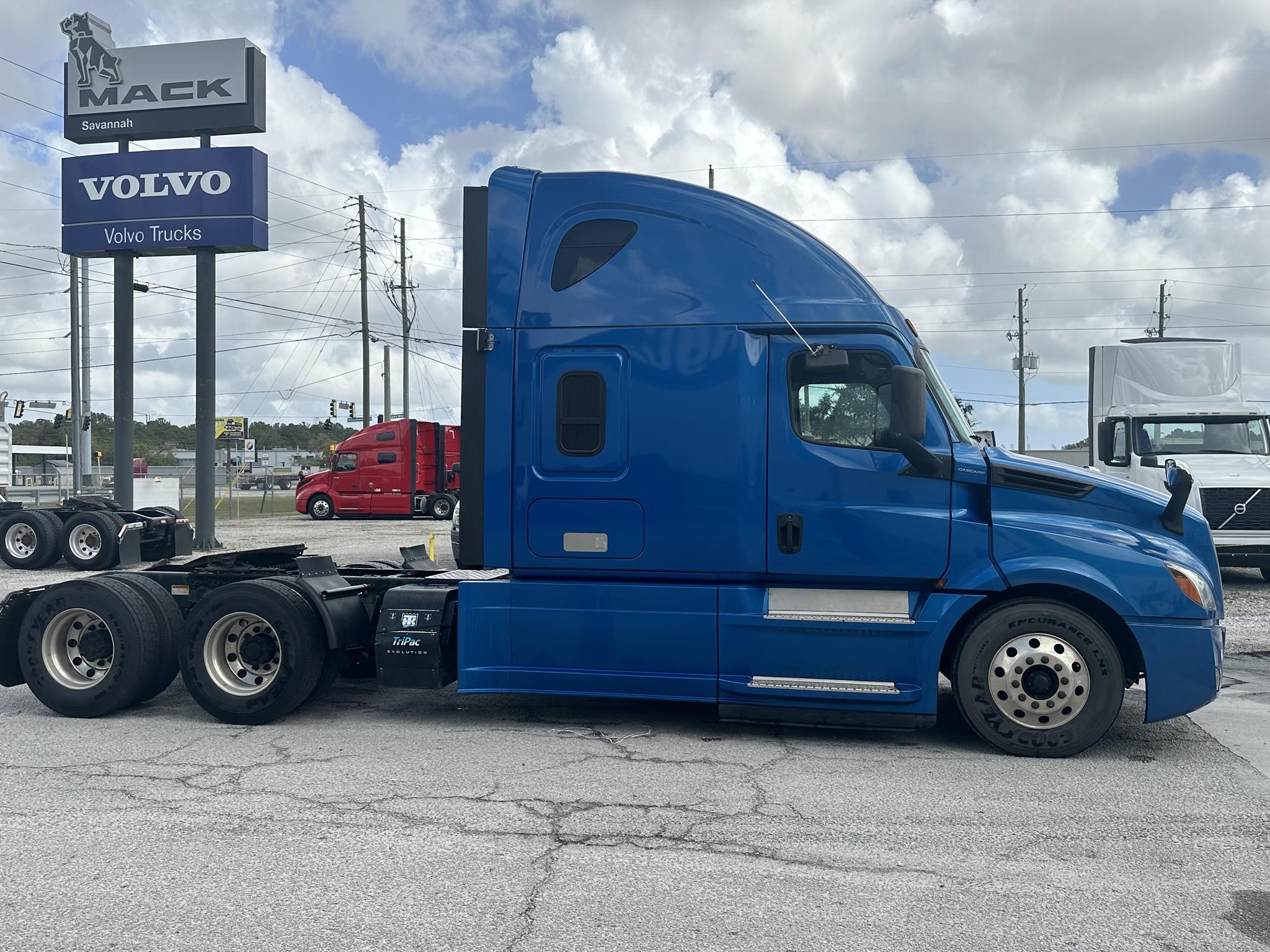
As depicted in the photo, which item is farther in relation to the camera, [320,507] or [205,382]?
[320,507]

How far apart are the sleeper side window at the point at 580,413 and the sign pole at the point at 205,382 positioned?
1613 centimetres

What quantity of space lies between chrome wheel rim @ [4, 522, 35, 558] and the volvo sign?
8231mm

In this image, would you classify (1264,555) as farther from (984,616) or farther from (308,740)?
(308,740)

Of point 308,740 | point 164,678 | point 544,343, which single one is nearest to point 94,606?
point 164,678

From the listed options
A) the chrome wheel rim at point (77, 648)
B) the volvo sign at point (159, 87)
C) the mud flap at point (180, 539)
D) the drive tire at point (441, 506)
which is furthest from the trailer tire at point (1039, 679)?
the drive tire at point (441, 506)

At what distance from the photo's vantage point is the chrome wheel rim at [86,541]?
17656 mm

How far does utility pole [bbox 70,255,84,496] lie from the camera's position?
35.2 m

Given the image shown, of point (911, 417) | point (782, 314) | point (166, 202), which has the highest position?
point (166, 202)

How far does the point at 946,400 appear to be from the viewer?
242 inches

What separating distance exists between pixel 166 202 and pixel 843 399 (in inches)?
726

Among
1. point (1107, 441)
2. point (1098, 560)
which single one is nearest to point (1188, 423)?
point (1107, 441)

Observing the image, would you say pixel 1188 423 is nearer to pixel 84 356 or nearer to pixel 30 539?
pixel 30 539

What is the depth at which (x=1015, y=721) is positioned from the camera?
19.3 ft

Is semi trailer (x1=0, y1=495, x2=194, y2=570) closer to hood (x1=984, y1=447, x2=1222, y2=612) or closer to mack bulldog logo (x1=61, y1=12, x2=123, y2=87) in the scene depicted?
mack bulldog logo (x1=61, y1=12, x2=123, y2=87)
